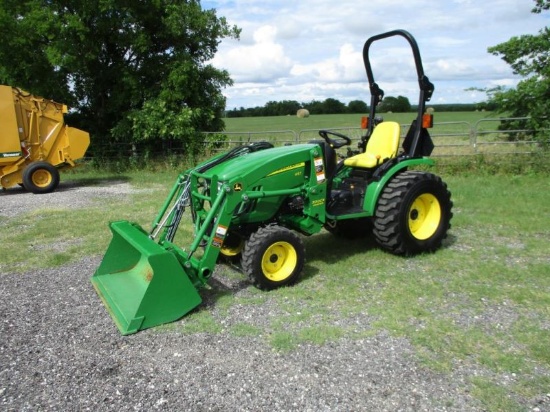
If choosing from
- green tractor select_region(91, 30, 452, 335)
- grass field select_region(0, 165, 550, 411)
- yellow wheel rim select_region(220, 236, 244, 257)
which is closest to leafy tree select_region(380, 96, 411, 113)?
green tractor select_region(91, 30, 452, 335)

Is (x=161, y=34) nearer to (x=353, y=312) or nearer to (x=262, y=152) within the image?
(x=262, y=152)

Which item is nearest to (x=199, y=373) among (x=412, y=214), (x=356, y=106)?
(x=412, y=214)

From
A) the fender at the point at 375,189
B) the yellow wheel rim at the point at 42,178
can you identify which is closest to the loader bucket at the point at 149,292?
the fender at the point at 375,189

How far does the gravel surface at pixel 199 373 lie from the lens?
300cm

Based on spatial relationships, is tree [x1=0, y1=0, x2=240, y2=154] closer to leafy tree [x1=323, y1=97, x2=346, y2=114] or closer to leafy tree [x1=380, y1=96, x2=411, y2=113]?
leafy tree [x1=380, y1=96, x2=411, y2=113]

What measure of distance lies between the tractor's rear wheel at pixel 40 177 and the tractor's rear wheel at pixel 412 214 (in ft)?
29.5

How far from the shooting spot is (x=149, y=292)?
3914 millimetres

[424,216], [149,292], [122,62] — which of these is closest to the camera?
[149,292]

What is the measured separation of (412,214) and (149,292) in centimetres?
330

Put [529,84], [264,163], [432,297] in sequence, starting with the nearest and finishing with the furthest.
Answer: [432,297] → [264,163] → [529,84]

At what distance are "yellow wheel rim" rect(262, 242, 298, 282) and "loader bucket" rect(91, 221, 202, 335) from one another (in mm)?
835

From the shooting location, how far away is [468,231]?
670cm

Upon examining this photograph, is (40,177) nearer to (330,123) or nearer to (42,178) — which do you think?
(42,178)

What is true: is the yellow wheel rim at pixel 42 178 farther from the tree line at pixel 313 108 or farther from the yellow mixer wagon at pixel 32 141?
the tree line at pixel 313 108
